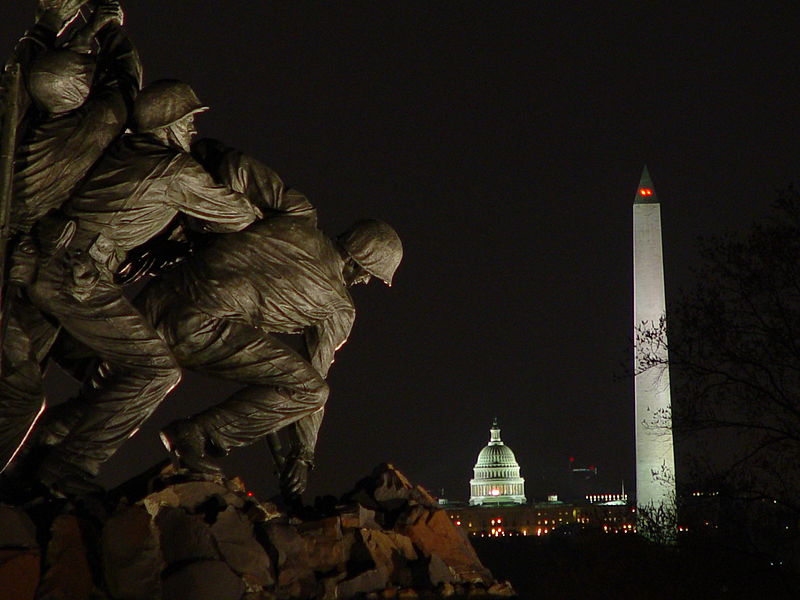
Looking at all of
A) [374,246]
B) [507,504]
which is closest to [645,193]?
[374,246]

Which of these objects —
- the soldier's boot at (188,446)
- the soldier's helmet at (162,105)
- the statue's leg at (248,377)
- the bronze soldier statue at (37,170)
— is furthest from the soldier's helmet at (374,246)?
the bronze soldier statue at (37,170)

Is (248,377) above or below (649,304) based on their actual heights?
below

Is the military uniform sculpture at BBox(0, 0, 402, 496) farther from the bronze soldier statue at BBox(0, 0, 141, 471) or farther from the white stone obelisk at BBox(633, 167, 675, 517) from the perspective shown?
the white stone obelisk at BBox(633, 167, 675, 517)

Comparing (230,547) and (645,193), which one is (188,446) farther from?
(645,193)

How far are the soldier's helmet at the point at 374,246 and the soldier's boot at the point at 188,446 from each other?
1778 mm

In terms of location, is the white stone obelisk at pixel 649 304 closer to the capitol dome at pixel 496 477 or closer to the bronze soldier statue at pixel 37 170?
the bronze soldier statue at pixel 37 170

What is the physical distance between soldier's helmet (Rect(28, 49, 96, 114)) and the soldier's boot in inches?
96.0

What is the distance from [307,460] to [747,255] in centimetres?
672

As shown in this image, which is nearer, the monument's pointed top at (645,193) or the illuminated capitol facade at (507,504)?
the monument's pointed top at (645,193)

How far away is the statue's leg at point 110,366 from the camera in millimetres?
9164

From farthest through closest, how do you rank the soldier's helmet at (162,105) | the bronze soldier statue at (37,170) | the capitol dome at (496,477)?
the capitol dome at (496,477) → the soldier's helmet at (162,105) → the bronze soldier statue at (37,170)

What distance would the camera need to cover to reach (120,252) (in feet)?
31.1

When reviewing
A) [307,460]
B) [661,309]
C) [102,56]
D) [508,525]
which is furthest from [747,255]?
[508,525]

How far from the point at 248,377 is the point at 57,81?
2.54 metres
